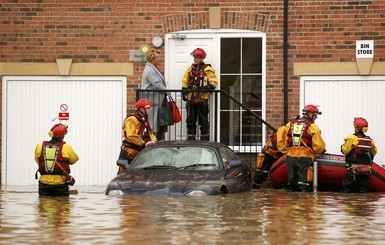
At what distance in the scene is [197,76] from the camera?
22672mm

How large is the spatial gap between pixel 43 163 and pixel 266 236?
6212mm

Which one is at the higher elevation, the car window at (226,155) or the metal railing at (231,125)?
the metal railing at (231,125)

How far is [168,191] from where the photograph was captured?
17172 millimetres

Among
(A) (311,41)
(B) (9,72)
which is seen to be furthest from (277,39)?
(B) (9,72)

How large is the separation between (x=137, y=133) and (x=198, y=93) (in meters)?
2.78

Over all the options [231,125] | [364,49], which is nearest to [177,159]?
[231,125]

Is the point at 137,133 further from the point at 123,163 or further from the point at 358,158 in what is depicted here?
the point at 358,158

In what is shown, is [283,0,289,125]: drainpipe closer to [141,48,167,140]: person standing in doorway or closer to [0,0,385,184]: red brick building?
[0,0,385,184]: red brick building

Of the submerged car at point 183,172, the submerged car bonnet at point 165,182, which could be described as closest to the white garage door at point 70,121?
the submerged car at point 183,172

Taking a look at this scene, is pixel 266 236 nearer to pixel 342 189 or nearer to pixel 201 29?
pixel 342 189

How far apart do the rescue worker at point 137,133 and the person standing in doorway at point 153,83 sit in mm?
1925

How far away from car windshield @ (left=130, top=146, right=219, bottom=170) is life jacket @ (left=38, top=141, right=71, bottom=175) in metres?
1.29

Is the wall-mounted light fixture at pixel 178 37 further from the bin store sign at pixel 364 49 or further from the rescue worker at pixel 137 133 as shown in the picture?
the bin store sign at pixel 364 49

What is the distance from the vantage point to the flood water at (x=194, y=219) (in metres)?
12.3
